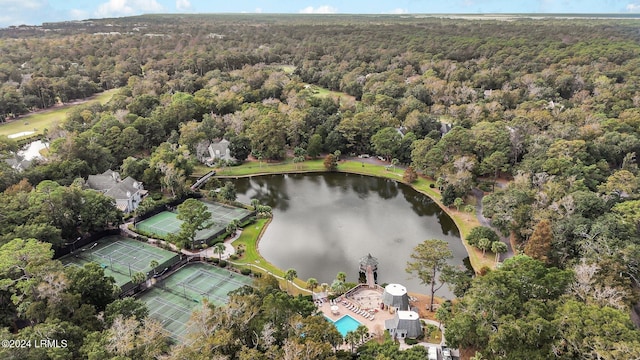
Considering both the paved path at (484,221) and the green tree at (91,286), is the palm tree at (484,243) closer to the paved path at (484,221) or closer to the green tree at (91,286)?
the paved path at (484,221)

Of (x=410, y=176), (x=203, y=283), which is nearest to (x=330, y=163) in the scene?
(x=410, y=176)

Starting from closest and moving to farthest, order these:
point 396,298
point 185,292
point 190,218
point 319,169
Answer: point 396,298, point 185,292, point 190,218, point 319,169

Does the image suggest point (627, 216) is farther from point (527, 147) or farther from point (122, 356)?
point (122, 356)

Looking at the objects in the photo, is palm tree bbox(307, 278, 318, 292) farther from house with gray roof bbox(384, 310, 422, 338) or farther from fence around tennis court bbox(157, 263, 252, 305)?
house with gray roof bbox(384, 310, 422, 338)

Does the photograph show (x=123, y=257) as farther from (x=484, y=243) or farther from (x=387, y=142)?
(x=387, y=142)

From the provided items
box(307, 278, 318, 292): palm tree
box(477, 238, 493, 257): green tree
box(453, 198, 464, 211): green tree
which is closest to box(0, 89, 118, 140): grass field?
box(307, 278, 318, 292): palm tree

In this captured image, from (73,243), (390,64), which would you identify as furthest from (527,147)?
(390,64)
